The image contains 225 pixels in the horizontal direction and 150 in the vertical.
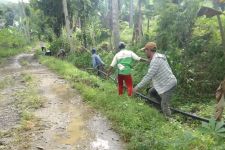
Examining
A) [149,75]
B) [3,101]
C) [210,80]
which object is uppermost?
[149,75]

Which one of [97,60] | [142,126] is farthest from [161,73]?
[97,60]

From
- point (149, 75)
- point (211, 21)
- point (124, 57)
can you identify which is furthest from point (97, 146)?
point (211, 21)

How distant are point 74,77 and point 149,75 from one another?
9.92m

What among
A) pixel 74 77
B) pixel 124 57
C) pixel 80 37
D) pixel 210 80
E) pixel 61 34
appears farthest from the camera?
pixel 61 34

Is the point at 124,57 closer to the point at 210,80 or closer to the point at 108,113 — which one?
the point at 108,113

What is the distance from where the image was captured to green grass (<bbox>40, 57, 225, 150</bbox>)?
6.56 meters

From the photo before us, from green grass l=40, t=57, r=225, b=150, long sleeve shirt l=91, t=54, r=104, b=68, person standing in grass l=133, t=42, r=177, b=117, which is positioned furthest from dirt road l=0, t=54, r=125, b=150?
long sleeve shirt l=91, t=54, r=104, b=68

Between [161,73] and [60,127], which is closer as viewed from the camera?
[161,73]

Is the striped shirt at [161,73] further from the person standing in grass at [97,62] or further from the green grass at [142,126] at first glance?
the person standing in grass at [97,62]

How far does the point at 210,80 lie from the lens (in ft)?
38.8

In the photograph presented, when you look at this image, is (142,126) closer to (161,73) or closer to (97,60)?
(161,73)

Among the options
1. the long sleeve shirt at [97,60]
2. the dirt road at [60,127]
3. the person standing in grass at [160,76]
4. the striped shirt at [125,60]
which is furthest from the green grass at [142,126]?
the long sleeve shirt at [97,60]

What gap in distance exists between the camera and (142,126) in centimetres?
835

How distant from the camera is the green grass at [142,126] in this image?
6559mm
